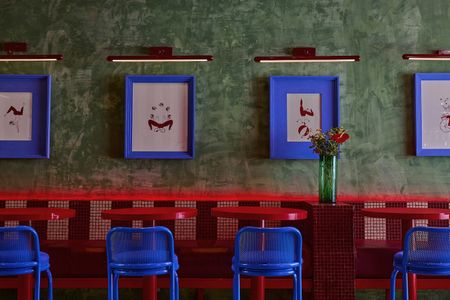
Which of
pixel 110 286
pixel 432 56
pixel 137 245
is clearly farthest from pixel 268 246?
pixel 432 56

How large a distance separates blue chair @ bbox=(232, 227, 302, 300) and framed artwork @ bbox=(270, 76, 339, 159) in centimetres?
195

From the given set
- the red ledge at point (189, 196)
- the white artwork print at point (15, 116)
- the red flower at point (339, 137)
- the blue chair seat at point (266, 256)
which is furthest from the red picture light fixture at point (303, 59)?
the white artwork print at point (15, 116)

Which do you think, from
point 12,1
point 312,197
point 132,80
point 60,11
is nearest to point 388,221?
point 312,197

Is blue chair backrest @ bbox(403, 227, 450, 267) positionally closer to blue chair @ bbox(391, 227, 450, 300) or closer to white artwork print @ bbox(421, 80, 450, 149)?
blue chair @ bbox(391, 227, 450, 300)

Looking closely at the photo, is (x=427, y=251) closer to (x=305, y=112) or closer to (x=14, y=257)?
(x=305, y=112)

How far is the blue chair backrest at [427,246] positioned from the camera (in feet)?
→ 11.5

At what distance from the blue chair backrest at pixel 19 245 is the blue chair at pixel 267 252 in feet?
4.72

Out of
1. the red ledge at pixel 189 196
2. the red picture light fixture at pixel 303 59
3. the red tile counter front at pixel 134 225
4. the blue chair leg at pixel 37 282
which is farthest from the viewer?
the red ledge at pixel 189 196

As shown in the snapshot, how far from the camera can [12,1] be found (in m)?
5.51

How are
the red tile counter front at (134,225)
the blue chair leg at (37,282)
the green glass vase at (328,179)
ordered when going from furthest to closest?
the red tile counter front at (134,225) → the green glass vase at (328,179) → the blue chair leg at (37,282)

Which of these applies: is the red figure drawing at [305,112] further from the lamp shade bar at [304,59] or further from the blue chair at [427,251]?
the blue chair at [427,251]

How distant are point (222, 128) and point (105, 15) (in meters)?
1.78

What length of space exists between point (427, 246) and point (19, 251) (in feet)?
9.44

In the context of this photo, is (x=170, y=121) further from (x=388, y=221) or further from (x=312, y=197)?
(x=388, y=221)
